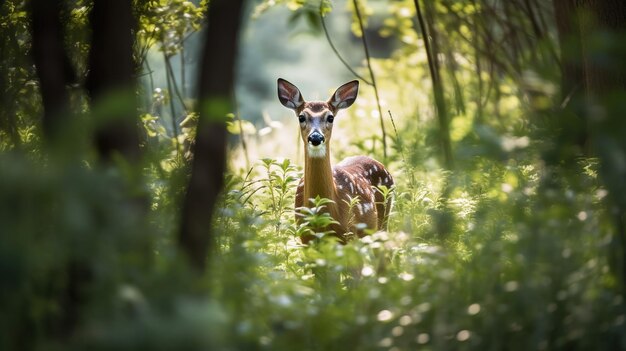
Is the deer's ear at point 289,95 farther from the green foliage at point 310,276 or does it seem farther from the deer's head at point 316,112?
the green foliage at point 310,276

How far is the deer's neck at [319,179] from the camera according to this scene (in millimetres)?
5562

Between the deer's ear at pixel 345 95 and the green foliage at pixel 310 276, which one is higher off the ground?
the deer's ear at pixel 345 95

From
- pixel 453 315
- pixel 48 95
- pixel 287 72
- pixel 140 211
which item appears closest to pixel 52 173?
pixel 140 211

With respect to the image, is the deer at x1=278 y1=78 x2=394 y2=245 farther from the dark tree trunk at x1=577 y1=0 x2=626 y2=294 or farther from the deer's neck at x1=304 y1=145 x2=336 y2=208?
the dark tree trunk at x1=577 y1=0 x2=626 y2=294

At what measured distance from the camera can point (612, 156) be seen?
8.75 ft

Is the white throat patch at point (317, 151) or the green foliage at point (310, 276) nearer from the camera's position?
the green foliage at point (310, 276)

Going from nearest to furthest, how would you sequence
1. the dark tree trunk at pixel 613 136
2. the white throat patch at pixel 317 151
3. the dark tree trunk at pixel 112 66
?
the dark tree trunk at pixel 613 136 → the dark tree trunk at pixel 112 66 → the white throat patch at pixel 317 151

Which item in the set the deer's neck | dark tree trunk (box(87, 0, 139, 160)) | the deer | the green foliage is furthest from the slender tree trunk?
dark tree trunk (box(87, 0, 139, 160))

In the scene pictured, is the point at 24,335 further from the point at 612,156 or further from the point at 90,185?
the point at 612,156

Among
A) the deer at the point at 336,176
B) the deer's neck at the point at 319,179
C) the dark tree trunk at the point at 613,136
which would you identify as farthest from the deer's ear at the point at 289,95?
the dark tree trunk at the point at 613,136

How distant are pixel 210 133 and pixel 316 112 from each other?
10.6 ft

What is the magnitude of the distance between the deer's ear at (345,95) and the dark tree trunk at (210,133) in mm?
→ 3643

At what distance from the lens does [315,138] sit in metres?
5.63

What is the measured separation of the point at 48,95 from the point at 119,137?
12.0 inches
